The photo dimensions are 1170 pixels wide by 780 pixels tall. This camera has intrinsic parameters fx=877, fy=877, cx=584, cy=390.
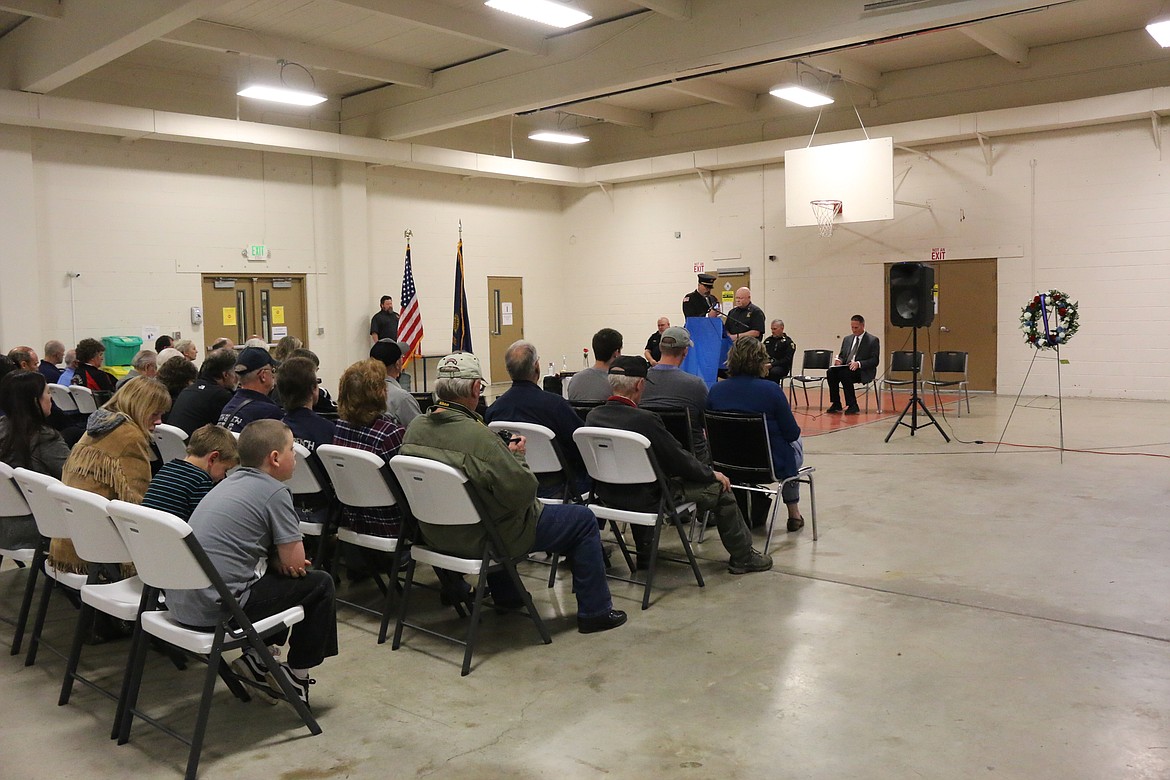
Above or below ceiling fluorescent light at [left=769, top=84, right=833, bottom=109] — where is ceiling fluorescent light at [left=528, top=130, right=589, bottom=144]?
above

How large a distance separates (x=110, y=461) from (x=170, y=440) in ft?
3.90

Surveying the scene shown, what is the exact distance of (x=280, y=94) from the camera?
409 inches

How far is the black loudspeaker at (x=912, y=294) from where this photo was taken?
8336mm

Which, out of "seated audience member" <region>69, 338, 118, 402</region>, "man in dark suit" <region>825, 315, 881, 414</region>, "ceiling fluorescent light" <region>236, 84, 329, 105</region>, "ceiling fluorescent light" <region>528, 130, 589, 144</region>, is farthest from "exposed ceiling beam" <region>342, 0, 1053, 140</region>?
"seated audience member" <region>69, 338, 118, 402</region>

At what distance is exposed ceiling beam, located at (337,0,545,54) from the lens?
8188 millimetres

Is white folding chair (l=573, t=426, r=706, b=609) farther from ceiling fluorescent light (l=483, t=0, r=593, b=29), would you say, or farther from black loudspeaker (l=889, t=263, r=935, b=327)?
black loudspeaker (l=889, t=263, r=935, b=327)

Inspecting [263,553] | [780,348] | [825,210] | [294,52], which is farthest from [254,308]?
[263,553]

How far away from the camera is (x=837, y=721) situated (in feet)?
9.27

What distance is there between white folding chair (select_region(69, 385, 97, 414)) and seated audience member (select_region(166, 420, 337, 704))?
13.7ft

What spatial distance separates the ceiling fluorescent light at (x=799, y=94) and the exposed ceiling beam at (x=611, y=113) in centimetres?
342

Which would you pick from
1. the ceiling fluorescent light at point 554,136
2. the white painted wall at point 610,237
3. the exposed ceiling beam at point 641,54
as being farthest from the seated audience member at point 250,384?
the ceiling fluorescent light at point 554,136

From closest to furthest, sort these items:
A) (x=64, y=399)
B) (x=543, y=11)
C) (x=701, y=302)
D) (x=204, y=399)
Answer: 1. (x=204, y=399)
2. (x=64, y=399)
3. (x=543, y=11)
4. (x=701, y=302)

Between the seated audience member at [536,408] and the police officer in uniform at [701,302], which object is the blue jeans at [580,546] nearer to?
the seated audience member at [536,408]

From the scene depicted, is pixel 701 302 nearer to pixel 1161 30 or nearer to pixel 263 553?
Result: pixel 1161 30
